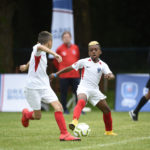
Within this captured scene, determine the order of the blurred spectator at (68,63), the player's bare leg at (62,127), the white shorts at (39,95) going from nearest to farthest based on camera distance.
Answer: the player's bare leg at (62,127)
the white shorts at (39,95)
the blurred spectator at (68,63)

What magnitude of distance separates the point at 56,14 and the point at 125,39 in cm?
1944

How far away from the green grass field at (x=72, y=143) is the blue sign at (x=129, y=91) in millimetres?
3628

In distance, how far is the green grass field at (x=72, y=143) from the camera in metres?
7.52

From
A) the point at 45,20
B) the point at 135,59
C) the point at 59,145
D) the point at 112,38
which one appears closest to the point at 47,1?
the point at 45,20

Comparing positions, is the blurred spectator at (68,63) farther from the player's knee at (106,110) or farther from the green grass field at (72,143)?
the player's knee at (106,110)

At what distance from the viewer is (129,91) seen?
609 inches

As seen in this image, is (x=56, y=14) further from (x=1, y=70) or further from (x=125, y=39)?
(x=125, y=39)

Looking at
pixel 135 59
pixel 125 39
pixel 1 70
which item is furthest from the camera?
pixel 125 39

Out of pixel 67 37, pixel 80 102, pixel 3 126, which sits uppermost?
pixel 67 37

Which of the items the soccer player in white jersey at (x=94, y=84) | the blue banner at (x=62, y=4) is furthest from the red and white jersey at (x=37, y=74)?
the blue banner at (x=62, y=4)

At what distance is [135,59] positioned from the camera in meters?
20.8

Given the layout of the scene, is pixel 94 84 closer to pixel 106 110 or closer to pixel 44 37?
pixel 106 110

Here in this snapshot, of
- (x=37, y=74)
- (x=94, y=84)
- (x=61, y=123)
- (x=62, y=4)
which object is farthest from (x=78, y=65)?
(x=62, y=4)

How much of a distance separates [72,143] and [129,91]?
7824 mm
